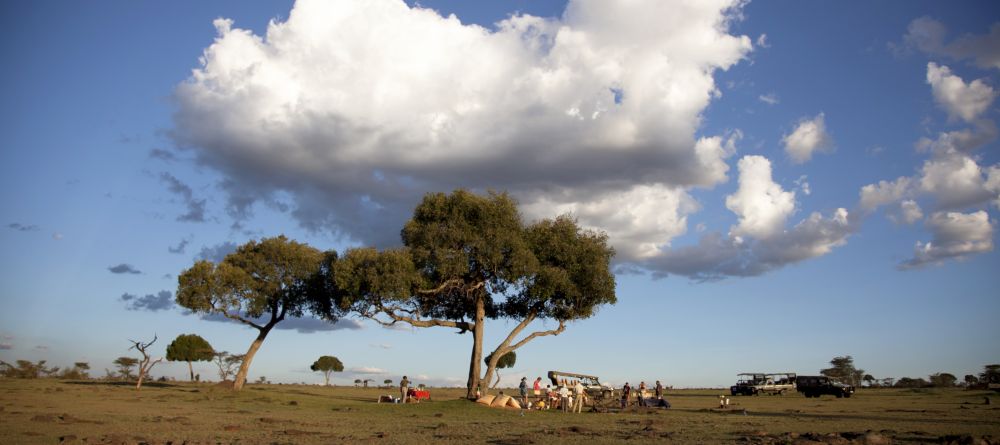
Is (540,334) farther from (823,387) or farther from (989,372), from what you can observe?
(989,372)

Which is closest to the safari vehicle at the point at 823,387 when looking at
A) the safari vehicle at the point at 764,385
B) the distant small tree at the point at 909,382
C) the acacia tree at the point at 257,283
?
the safari vehicle at the point at 764,385

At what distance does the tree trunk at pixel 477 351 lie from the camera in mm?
38041

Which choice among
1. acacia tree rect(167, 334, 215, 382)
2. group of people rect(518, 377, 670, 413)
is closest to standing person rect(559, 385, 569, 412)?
group of people rect(518, 377, 670, 413)

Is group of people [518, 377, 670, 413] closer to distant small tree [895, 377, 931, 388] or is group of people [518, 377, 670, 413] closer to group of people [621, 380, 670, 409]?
group of people [621, 380, 670, 409]

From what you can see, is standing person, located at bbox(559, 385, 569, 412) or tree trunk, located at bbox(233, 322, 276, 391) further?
tree trunk, located at bbox(233, 322, 276, 391)

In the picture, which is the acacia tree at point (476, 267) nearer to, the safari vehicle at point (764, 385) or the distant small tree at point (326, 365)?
the safari vehicle at point (764, 385)

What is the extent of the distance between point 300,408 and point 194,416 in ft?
29.0

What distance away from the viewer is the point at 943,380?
330 ft

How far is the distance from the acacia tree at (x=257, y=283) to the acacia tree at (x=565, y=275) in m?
16.7

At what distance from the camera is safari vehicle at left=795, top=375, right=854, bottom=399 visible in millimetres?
56244

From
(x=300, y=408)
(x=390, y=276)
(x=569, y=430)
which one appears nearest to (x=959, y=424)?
(x=569, y=430)

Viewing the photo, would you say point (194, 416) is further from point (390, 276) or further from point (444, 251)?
point (444, 251)

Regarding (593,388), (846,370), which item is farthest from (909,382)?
(593,388)

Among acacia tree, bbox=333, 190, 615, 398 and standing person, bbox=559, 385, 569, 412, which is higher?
acacia tree, bbox=333, 190, 615, 398
